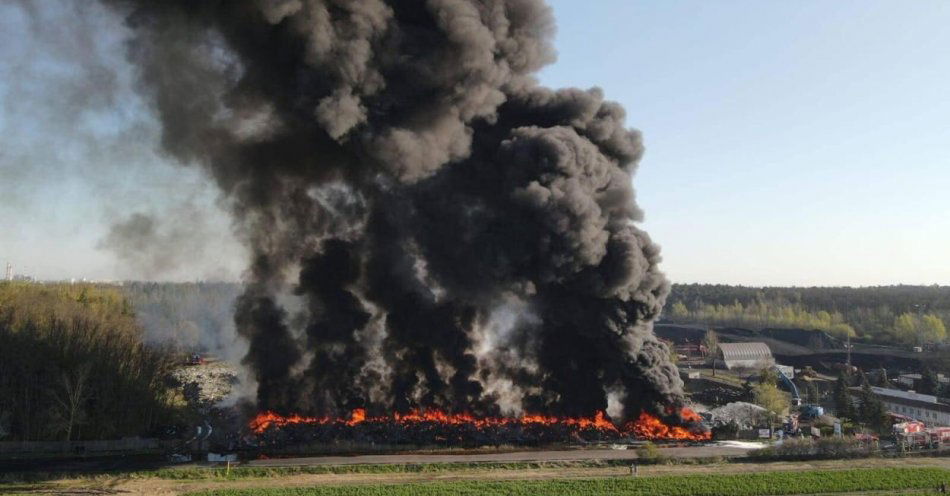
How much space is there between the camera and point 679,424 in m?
39.8

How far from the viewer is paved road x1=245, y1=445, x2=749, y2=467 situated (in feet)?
109

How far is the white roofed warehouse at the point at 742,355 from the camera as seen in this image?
91000 millimetres

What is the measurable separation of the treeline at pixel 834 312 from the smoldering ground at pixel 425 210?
3350 inches

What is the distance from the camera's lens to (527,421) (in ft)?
131

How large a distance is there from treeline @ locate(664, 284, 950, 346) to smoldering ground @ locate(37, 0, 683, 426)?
279 feet

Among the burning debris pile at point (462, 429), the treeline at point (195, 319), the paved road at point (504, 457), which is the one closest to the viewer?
the paved road at point (504, 457)

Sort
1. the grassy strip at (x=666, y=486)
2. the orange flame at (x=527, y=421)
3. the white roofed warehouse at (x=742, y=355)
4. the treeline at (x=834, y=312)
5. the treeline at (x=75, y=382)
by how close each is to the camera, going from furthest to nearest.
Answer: the treeline at (x=834, y=312)
the white roofed warehouse at (x=742, y=355)
the orange flame at (x=527, y=421)
the treeline at (x=75, y=382)
the grassy strip at (x=666, y=486)

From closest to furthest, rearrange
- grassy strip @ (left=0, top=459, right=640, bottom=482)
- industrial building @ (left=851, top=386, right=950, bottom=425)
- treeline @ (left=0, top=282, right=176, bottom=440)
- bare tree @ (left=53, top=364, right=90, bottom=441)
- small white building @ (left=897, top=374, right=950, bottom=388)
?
grassy strip @ (left=0, top=459, right=640, bottom=482) → bare tree @ (left=53, top=364, right=90, bottom=441) → treeline @ (left=0, top=282, right=176, bottom=440) → industrial building @ (left=851, top=386, right=950, bottom=425) → small white building @ (left=897, top=374, right=950, bottom=388)

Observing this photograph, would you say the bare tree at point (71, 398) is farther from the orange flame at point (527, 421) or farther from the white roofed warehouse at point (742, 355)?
the white roofed warehouse at point (742, 355)

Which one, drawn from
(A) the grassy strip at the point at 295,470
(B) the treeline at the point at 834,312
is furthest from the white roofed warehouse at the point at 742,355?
(A) the grassy strip at the point at 295,470

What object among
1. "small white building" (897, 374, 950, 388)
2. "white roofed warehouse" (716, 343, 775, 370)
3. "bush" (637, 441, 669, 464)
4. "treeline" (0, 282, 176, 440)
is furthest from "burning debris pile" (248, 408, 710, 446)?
"white roofed warehouse" (716, 343, 775, 370)

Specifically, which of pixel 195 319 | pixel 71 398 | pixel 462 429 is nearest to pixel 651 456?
pixel 462 429

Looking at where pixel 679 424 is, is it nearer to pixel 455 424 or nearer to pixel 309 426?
pixel 455 424

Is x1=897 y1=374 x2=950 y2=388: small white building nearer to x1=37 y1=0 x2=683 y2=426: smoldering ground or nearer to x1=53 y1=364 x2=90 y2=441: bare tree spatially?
x1=37 y1=0 x2=683 y2=426: smoldering ground
